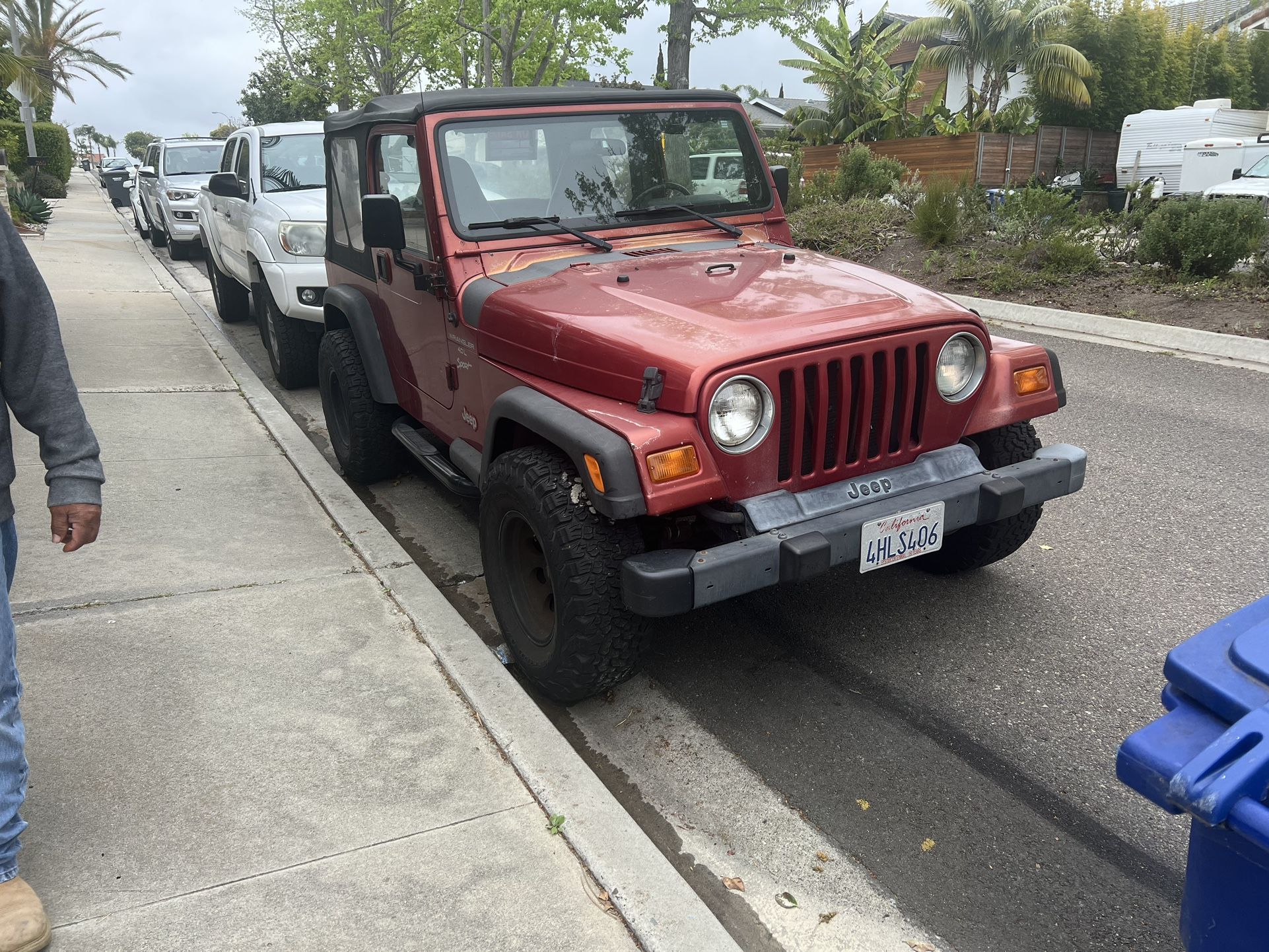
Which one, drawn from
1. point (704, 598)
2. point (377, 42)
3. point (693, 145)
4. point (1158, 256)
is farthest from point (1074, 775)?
point (377, 42)

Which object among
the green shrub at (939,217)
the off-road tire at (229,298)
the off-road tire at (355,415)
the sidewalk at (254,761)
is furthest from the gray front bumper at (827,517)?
the green shrub at (939,217)

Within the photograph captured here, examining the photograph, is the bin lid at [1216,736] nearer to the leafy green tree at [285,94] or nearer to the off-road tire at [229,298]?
the off-road tire at [229,298]

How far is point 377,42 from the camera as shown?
87.0 feet

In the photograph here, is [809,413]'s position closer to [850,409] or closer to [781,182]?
[850,409]

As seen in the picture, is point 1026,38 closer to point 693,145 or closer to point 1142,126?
point 1142,126

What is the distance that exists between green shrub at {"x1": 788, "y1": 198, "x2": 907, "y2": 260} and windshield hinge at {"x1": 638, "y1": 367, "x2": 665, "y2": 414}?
1109 centimetres

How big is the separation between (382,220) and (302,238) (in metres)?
3.88

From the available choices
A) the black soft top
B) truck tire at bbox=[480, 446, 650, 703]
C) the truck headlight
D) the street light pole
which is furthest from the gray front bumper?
the street light pole

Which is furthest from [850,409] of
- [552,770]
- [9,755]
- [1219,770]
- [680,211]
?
[9,755]

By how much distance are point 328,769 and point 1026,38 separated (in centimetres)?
3088

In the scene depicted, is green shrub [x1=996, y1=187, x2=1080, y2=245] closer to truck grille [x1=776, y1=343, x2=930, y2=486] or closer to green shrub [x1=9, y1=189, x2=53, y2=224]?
truck grille [x1=776, y1=343, x2=930, y2=486]

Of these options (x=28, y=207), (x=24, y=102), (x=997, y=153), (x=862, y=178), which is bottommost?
(x=28, y=207)

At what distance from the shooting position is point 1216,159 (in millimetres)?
22188

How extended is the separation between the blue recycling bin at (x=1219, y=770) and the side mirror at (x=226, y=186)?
25.4 ft
